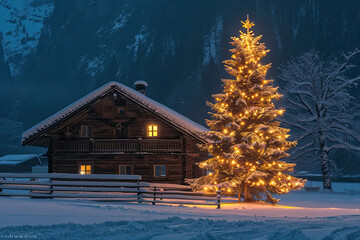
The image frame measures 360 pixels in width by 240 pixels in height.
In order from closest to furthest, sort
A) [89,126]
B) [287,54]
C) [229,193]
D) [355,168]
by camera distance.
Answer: [229,193]
[89,126]
[355,168]
[287,54]

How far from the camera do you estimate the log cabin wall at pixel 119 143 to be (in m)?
29.4

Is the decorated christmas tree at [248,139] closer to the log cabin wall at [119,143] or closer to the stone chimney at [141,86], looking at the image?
the log cabin wall at [119,143]

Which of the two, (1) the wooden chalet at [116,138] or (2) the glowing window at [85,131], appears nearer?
(1) the wooden chalet at [116,138]

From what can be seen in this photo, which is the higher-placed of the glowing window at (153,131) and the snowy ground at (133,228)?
the glowing window at (153,131)

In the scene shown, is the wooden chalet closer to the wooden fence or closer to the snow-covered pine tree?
the wooden fence

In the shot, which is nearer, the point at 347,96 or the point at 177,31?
the point at 347,96

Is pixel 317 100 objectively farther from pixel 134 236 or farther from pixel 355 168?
pixel 134 236

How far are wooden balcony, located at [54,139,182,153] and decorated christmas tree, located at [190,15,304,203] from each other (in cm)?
688

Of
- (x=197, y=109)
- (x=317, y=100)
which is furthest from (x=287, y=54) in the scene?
(x=317, y=100)

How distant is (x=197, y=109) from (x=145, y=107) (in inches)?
2668

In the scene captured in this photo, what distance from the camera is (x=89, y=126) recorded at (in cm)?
3091

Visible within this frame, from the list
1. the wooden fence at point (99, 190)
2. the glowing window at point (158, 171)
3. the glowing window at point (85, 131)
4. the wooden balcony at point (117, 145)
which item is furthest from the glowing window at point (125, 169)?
the wooden fence at point (99, 190)

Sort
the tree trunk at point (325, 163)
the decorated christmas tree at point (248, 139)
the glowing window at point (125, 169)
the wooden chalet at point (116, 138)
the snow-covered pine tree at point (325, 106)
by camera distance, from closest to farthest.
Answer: the decorated christmas tree at point (248, 139) → the wooden chalet at point (116, 138) → the glowing window at point (125, 169) → the snow-covered pine tree at point (325, 106) → the tree trunk at point (325, 163)

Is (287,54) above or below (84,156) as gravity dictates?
above
